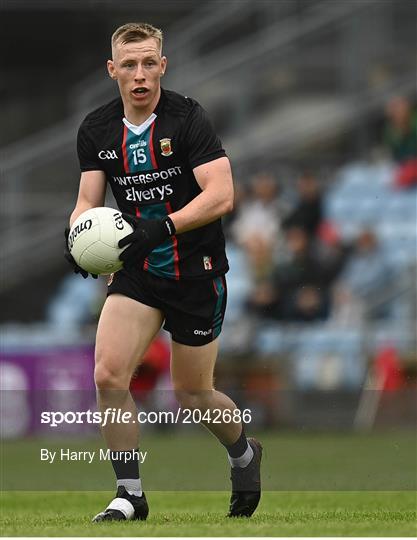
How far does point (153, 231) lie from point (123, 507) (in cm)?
122

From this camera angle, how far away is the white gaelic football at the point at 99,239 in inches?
249

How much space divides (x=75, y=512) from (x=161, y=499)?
122 cm

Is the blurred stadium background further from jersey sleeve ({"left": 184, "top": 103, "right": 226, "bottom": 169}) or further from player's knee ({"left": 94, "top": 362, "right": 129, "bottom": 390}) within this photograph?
jersey sleeve ({"left": 184, "top": 103, "right": 226, "bottom": 169})

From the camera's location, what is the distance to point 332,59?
18.2m

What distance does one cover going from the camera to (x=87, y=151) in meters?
6.68

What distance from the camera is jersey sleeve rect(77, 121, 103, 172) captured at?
6.65 m

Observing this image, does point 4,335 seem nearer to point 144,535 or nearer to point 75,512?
point 75,512

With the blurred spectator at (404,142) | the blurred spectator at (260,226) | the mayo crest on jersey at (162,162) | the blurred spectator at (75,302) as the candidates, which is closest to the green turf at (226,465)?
the mayo crest on jersey at (162,162)

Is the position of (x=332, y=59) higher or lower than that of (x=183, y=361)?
higher

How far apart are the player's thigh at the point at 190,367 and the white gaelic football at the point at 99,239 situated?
0.53 meters

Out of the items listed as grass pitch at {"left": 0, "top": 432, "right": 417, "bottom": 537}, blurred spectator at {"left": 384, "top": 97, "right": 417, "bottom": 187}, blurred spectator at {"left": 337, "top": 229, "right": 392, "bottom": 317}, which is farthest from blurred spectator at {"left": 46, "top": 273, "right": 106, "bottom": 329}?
blurred spectator at {"left": 384, "top": 97, "right": 417, "bottom": 187}

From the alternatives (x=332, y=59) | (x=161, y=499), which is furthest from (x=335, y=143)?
(x=161, y=499)

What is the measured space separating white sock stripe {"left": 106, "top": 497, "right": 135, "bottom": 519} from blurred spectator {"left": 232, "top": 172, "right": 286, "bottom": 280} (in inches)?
382

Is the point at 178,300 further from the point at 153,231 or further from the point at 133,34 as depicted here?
the point at 133,34
